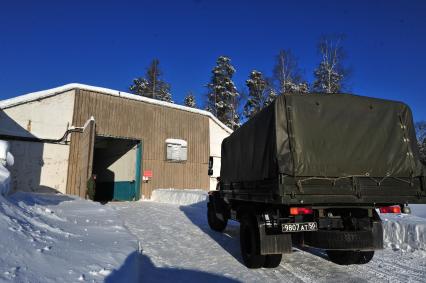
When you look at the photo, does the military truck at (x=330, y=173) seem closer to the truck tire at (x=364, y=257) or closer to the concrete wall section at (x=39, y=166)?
the truck tire at (x=364, y=257)

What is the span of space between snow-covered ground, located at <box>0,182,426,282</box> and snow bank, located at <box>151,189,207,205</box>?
10.0 meters

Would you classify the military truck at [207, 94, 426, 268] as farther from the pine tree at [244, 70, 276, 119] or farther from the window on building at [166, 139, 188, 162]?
the pine tree at [244, 70, 276, 119]

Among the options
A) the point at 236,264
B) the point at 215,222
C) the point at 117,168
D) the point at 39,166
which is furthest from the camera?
the point at 117,168

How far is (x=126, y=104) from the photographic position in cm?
2328

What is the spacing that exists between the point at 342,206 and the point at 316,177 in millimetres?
676

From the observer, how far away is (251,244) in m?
6.44

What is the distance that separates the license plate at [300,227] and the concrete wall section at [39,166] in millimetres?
17138

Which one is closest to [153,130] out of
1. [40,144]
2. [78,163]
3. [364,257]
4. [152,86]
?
[78,163]

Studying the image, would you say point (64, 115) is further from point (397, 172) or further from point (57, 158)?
point (397, 172)

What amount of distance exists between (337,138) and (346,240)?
5.63 ft

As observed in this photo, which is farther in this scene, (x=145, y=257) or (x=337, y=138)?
(x=145, y=257)

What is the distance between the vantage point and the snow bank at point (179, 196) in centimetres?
2001

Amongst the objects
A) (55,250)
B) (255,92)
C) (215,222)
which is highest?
(255,92)

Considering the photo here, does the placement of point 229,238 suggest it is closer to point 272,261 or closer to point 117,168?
point 272,261
